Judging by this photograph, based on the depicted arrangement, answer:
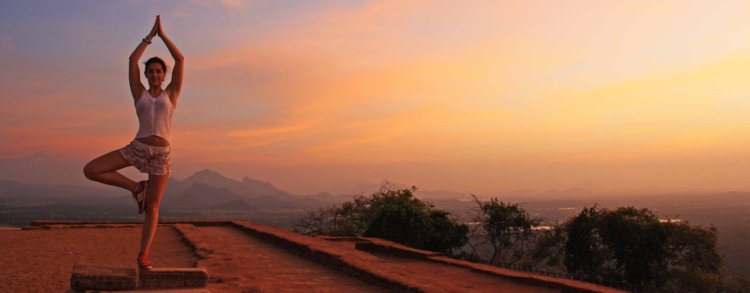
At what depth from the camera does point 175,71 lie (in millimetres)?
4180

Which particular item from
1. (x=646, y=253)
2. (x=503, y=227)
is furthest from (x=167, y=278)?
(x=503, y=227)

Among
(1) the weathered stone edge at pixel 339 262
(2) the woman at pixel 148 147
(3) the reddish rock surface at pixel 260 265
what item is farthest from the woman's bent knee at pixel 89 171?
(1) the weathered stone edge at pixel 339 262

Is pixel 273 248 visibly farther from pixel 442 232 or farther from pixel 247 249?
pixel 442 232

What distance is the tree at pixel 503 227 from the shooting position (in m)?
28.8

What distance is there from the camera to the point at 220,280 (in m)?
5.35

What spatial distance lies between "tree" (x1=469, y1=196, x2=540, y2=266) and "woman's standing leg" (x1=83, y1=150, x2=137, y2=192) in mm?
Result: 25835

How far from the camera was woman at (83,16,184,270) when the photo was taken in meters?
3.86

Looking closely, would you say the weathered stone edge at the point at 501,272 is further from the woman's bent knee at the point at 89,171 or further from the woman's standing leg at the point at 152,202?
the woman's bent knee at the point at 89,171

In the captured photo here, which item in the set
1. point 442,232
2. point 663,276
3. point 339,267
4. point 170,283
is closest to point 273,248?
point 339,267

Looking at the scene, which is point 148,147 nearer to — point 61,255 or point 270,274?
point 270,274

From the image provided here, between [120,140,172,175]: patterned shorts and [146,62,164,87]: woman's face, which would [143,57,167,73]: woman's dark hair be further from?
[120,140,172,175]: patterned shorts

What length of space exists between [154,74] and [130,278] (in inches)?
57.0

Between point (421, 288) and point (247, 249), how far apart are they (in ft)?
15.0

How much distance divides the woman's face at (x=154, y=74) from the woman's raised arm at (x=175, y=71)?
0.31 feet
